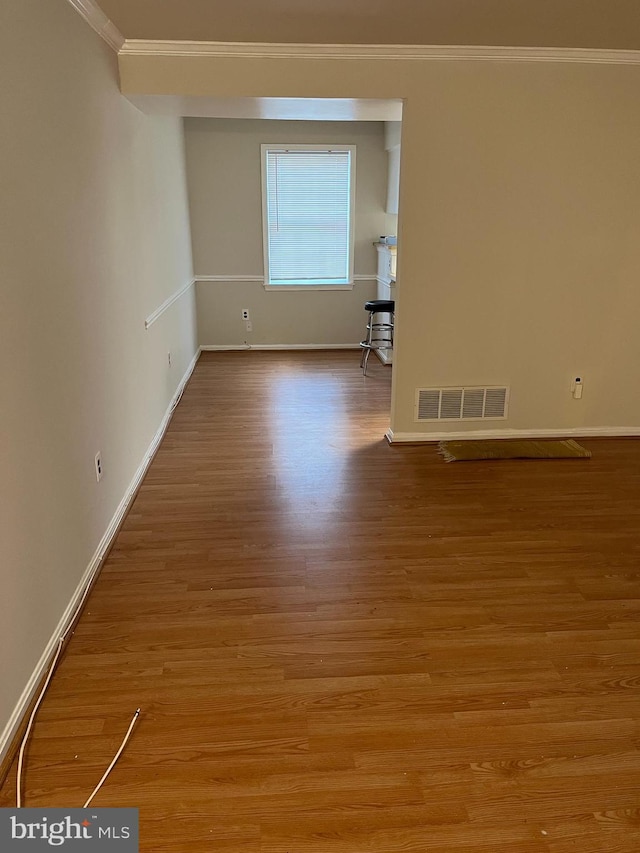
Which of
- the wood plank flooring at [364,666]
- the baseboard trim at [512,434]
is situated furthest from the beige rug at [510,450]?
the wood plank flooring at [364,666]

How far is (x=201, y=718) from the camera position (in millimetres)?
1912

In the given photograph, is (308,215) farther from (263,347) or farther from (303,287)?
(263,347)

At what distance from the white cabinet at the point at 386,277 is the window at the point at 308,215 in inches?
13.9

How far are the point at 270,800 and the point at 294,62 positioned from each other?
3.45 metres

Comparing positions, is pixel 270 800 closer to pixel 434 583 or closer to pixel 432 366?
pixel 434 583

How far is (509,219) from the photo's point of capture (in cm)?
377

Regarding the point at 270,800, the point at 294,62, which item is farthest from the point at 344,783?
the point at 294,62

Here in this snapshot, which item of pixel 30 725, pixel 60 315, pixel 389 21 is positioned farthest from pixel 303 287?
pixel 30 725

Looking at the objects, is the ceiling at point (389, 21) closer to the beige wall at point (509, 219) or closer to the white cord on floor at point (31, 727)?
the beige wall at point (509, 219)

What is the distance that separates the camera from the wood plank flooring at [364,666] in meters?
1.63

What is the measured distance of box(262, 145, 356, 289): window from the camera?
21.0ft

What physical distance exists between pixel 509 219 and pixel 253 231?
3460mm

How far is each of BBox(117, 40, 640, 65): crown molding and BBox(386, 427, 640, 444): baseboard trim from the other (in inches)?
87.3

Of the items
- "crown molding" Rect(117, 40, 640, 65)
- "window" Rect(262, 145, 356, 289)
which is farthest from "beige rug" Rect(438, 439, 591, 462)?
"window" Rect(262, 145, 356, 289)
